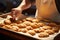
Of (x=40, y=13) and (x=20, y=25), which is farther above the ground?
(x=40, y=13)

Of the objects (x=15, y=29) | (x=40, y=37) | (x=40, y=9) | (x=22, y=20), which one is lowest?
(x=40, y=37)

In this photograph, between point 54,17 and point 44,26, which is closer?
point 44,26

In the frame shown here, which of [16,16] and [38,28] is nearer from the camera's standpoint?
[38,28]

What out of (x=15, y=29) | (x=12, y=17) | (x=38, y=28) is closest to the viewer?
(x=15, y=29)

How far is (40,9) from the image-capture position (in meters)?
1.71

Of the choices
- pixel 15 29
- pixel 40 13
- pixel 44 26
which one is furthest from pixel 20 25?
pixel 40 13

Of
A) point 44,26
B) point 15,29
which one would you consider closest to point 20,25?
point 15,29

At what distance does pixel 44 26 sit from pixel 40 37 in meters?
0.26

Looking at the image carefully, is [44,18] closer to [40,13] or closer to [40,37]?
[40,13]

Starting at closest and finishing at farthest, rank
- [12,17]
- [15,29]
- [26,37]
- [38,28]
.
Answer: [26,37], [15,29], [38,28], [12,17]

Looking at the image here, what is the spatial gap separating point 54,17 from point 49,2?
18cm

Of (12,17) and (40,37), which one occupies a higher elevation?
(12,17)

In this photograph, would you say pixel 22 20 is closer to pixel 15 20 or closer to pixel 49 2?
pixel 15 20

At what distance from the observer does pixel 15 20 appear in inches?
63.9
